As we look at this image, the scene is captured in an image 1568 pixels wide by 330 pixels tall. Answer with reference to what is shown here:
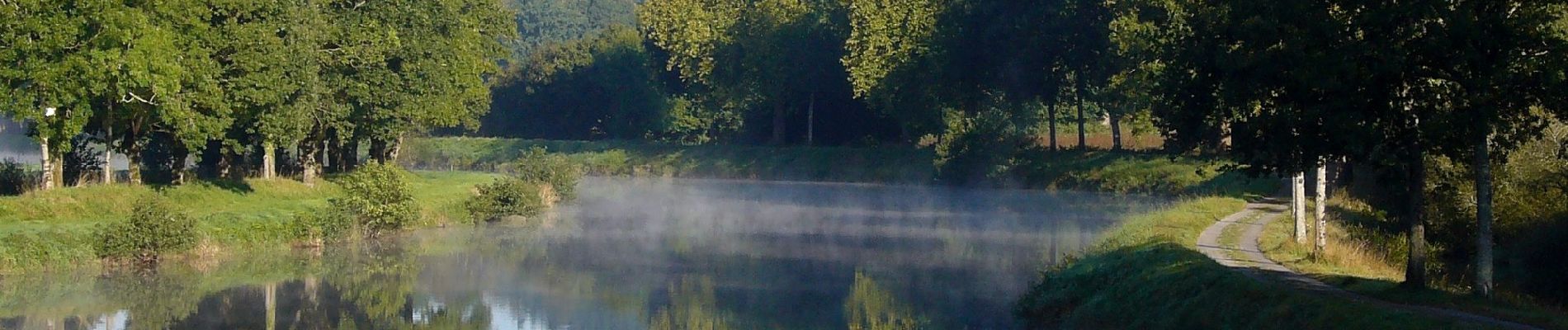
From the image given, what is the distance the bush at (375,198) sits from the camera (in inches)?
1634

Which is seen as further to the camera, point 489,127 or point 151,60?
point 489,127

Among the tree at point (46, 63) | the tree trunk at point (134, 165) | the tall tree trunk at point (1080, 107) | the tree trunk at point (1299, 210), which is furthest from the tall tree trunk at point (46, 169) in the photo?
the tall tree trunk at point (1080, 107)

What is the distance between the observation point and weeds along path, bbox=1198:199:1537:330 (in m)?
17.6

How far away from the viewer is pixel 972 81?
228 feet

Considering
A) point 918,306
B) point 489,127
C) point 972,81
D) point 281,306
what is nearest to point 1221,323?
point 918,306

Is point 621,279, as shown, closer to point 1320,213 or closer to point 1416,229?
point 1320,213

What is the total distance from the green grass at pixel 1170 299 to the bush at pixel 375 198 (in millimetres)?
19801

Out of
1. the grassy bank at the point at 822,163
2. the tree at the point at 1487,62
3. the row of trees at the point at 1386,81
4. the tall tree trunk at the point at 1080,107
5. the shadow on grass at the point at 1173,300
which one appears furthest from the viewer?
the tall tree trunk at the point at 1080,107

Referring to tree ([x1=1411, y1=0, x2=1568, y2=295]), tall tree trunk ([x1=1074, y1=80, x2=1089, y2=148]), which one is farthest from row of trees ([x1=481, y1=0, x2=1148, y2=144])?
tree ([x1=1411, y1=0, x2=1568, y2=295])

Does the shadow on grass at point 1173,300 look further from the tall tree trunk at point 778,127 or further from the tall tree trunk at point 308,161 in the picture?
the tall tree trunk at point 778,127

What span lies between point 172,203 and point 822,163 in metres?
46.8

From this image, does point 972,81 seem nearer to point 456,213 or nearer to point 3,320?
point 456,213

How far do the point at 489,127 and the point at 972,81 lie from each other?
160ft

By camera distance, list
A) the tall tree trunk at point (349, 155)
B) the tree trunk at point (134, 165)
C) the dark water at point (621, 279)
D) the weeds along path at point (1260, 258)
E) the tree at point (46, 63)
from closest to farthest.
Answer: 1. the weeds along path at point (1260, 258)
2. the dark water at point (621, 279)
3. the tree at point (46, 63)
4. the tree trunk at point (134, 165)
5. the tall tree trunk at point (349, 155)
